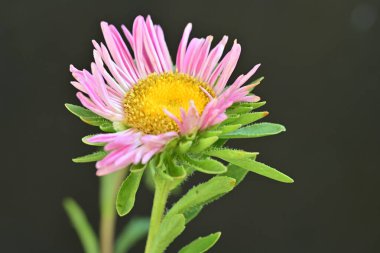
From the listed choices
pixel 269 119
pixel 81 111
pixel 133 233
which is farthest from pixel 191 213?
pixel 269 119

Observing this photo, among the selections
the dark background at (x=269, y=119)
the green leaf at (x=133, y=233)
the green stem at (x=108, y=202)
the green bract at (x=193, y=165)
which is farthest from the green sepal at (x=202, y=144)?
the dark background at (x=269, y=119)

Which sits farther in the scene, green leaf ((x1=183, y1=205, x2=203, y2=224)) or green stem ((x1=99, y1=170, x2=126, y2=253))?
green stem ((x1=99, y1=170, x2=126, y2=253))

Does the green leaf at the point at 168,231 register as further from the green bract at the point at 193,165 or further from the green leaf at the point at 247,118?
the green leaf at the point at 247,118

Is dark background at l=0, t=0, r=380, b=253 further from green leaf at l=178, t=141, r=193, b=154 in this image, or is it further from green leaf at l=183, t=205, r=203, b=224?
green leaf at l=178, t=141, r=193, b=154

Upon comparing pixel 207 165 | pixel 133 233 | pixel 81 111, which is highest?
pixel 81 111

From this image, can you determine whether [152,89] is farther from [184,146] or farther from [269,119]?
[269,119]

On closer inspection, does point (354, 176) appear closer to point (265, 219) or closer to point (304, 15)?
point (265, 219)

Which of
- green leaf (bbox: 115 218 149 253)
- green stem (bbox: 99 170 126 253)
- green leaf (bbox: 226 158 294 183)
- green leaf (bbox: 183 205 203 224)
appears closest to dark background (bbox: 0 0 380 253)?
green leaf (bbox: 115 218 149 253)
